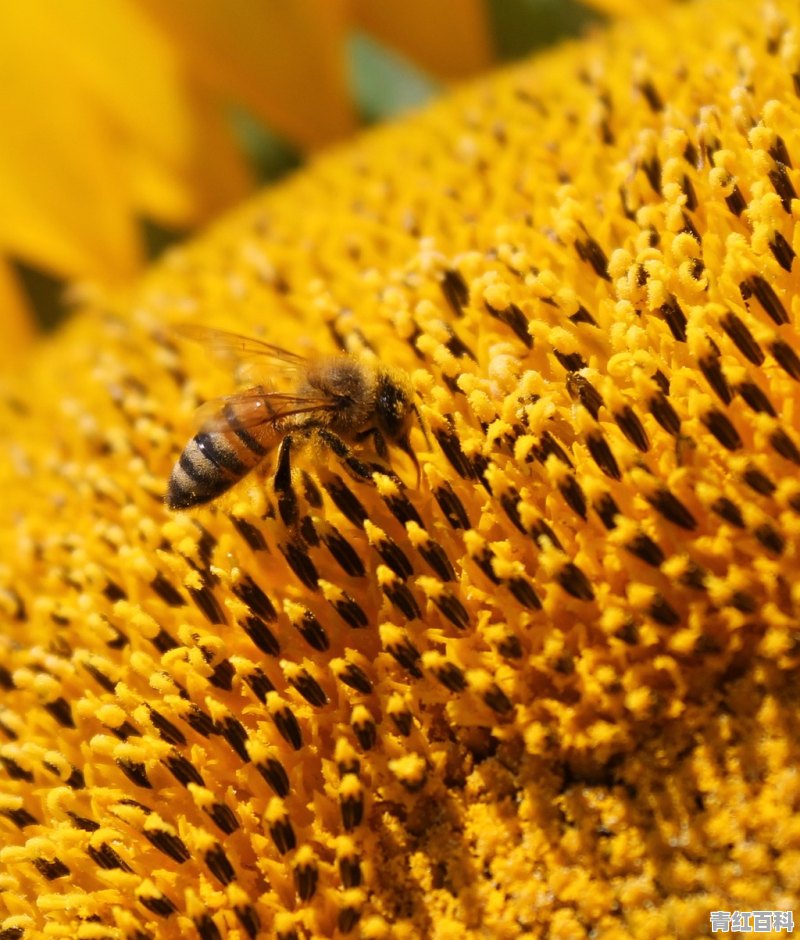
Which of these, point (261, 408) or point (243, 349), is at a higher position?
point (243, 349)

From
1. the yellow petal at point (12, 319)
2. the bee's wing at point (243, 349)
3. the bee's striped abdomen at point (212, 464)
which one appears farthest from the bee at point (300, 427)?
the yellow petal at point (12, 319)

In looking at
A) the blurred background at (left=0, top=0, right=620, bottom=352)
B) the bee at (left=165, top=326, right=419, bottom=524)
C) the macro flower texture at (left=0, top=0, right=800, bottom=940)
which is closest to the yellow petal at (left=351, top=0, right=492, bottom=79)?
the blurred background at (left=0, top=0, right=620, bottom=352)

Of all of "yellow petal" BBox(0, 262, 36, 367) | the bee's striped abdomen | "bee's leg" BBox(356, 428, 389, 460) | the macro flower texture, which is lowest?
the macro flower texture

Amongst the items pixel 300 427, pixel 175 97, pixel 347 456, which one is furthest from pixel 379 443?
pixel 175 97

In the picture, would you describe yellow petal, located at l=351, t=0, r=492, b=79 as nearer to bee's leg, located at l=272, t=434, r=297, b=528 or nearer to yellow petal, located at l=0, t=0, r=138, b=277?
yellow petal, located at l=0, t=0, r=138, b=277

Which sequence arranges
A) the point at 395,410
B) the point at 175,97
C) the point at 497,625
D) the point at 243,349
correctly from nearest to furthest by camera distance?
the point at 497,625
the point at 395,410
the point at 243,349
the point at 175,97

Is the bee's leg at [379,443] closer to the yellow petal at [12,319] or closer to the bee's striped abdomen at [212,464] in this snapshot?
the bee's striped abdomen at [212,464]

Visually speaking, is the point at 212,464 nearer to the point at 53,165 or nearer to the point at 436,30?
the point at 436,30
